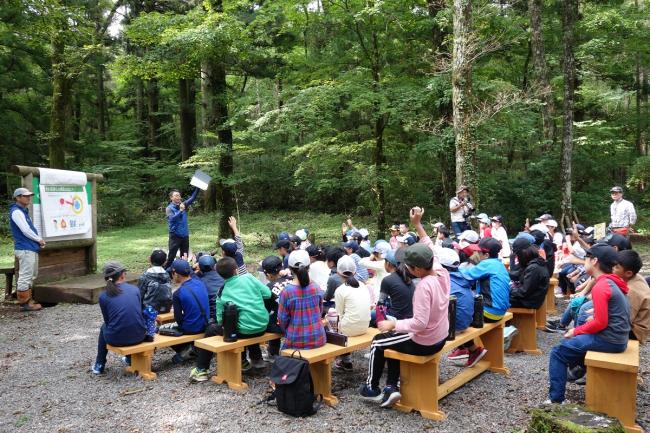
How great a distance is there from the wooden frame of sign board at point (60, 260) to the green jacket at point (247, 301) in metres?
4.52

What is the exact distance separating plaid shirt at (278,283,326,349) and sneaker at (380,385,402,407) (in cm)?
75

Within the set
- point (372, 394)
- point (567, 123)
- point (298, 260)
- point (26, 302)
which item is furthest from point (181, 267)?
point (567, 123)

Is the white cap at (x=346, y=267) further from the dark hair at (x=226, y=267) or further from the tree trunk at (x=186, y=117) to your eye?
the tree trunk at (x=186, y=117)

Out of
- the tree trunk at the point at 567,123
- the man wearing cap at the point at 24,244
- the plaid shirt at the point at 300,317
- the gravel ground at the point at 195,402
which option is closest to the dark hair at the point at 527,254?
the gravel ground at the point at 195,402

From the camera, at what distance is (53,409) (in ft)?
14.7

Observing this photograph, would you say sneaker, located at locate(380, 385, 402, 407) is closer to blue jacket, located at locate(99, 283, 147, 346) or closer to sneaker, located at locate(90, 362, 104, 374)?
blue jacket, located at locate(99, 283, 147, 346)

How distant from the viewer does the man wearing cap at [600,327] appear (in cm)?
390

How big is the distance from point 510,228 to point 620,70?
8340mm

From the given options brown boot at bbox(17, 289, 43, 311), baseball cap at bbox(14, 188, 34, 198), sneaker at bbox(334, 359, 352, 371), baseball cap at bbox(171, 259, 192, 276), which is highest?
baseball cap at bbox(14, 188, 34, 198)

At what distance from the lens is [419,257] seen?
393 cm

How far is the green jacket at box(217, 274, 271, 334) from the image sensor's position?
4.96 metres

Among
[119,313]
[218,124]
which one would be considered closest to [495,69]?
[218,124]

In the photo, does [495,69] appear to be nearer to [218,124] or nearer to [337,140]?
[337,140]

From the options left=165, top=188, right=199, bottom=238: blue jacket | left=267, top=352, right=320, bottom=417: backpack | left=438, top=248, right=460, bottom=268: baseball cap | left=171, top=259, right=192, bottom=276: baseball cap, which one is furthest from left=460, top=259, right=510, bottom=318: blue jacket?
left=165, top=188, right=199, bottom=238: blue jacket
